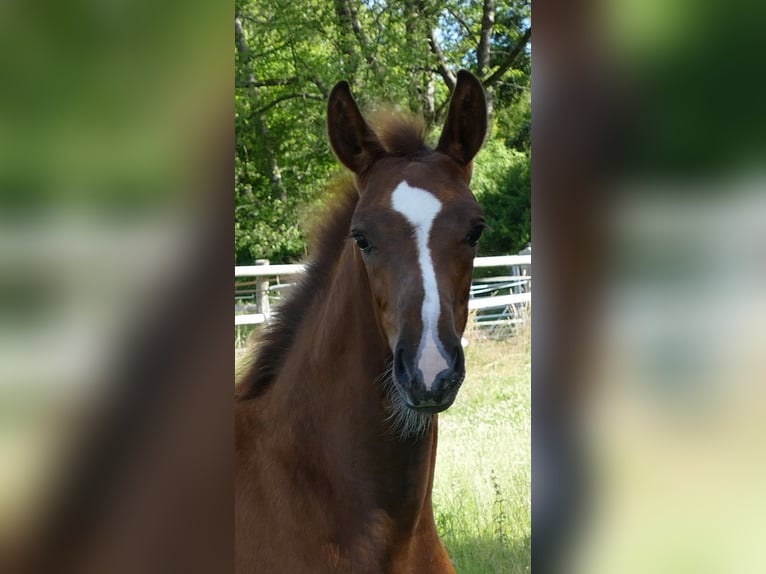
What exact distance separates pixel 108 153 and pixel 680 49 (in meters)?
0.53

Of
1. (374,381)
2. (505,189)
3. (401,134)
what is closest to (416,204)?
(401,134)

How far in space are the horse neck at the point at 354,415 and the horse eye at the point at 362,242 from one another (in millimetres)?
85

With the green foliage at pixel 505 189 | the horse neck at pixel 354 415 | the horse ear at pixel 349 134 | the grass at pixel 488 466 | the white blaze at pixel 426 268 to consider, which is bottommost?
the grass at pixel 488 466

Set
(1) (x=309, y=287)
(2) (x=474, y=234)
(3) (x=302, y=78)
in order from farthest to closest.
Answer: (3) (x=302, y=78) < (1) (x=309, y=287) < (2) (x=474, y=234)

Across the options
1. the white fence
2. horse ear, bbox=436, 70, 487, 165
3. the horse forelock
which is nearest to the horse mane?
the horse forelock

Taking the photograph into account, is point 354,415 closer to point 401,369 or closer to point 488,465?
point 401,369

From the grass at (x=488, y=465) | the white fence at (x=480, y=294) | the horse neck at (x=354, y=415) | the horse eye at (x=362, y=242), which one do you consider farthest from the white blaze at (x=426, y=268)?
the white fence at (x=480, y=294)

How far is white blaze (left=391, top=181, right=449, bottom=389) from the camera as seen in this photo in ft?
5.32

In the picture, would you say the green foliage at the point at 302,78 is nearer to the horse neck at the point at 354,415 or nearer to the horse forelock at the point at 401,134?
the horse forelock at the point at 401,134

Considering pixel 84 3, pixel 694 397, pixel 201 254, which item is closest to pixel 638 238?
pixel 694 397

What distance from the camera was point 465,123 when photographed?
200cm

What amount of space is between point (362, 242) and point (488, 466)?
3.29m

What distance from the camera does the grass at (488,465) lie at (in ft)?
11.8

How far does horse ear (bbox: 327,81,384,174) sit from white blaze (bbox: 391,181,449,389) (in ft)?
0.75
